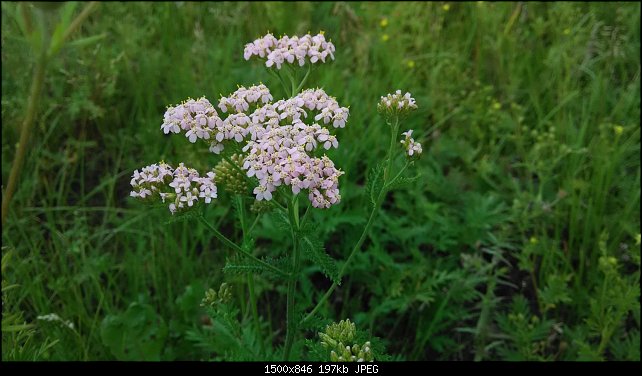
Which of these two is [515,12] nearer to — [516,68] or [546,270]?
[516,68]

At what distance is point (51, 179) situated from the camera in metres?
3.25

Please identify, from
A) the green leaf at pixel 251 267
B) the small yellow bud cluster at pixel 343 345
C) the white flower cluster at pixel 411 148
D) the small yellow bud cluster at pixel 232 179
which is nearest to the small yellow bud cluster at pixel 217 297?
the green leaf at pixel 251 267

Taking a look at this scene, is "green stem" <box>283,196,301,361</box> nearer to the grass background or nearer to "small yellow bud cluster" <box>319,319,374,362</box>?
"small yellow bud cluster" <box>319,319,374,362</box>

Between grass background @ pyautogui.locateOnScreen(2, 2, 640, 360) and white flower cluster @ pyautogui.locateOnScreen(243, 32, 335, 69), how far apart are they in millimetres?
525

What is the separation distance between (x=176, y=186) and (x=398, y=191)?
1538 mm

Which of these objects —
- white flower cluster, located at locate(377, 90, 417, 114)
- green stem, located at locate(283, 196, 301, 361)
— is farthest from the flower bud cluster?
green stem, located at locate(283, 196, 301, 361)

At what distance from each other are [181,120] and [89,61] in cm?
198

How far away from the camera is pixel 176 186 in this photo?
1.73 meters

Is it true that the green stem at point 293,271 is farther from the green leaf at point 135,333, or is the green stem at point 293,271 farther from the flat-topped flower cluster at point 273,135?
the green leaf at point 135,333

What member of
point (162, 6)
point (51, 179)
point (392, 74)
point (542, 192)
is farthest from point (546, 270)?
point (162, 6)

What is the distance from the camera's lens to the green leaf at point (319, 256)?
1.76 m

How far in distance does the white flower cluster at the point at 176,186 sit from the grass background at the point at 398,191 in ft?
2.27

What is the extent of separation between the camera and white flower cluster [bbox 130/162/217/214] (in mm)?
1711
